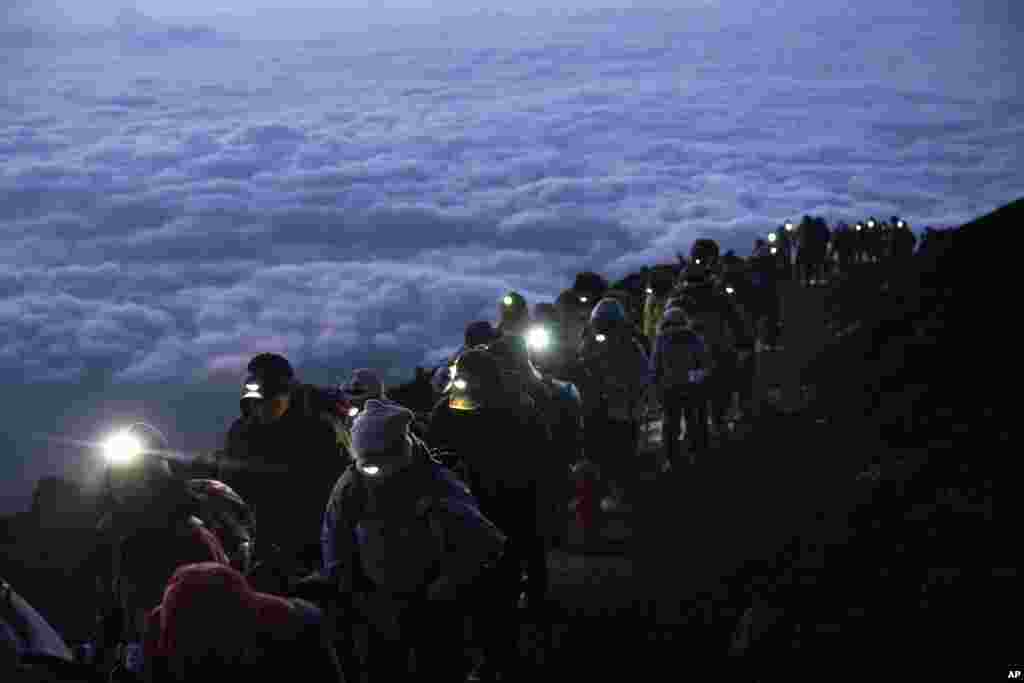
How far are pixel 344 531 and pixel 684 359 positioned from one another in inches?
272

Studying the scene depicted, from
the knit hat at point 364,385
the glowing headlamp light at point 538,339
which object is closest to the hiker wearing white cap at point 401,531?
the knit hat at point 364,385

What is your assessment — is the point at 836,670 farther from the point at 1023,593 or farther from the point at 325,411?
the point at 325,411

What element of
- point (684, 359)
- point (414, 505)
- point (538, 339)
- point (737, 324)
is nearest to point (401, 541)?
point (414, 505)

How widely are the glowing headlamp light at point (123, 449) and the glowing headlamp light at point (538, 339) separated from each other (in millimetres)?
6859

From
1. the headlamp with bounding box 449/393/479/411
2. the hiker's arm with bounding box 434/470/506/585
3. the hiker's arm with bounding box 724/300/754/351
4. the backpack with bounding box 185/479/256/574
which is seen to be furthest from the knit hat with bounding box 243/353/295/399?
the hiker's arm with bounding box 724/300/754/351

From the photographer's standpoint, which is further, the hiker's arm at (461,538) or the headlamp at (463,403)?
the headlamp at (463,403)

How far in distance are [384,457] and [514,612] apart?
107 inches

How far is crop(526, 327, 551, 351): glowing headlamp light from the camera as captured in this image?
12.0 metres

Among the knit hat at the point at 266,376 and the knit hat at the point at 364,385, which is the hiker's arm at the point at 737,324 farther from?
the knit hat at the point at 266,376

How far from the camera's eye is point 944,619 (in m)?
6.47

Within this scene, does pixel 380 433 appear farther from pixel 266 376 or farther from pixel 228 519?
pixel 266 376

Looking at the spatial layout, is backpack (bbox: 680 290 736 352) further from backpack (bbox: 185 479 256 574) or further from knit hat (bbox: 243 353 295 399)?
backpack (bbox: 185 479 256 574)

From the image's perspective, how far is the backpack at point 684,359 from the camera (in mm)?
12000

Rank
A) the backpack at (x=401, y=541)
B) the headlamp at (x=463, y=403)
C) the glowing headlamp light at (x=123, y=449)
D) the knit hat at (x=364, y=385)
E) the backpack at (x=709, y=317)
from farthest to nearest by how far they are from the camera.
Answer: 1. the backpack at (x=709, y=317)
2. the knit hat at (x=364, y=385)
3. the headlamp at (x=463, y=403)
4. the backpack at (x=401, y=541)
5. the glowing headlamp light at (x=123, y=449)
